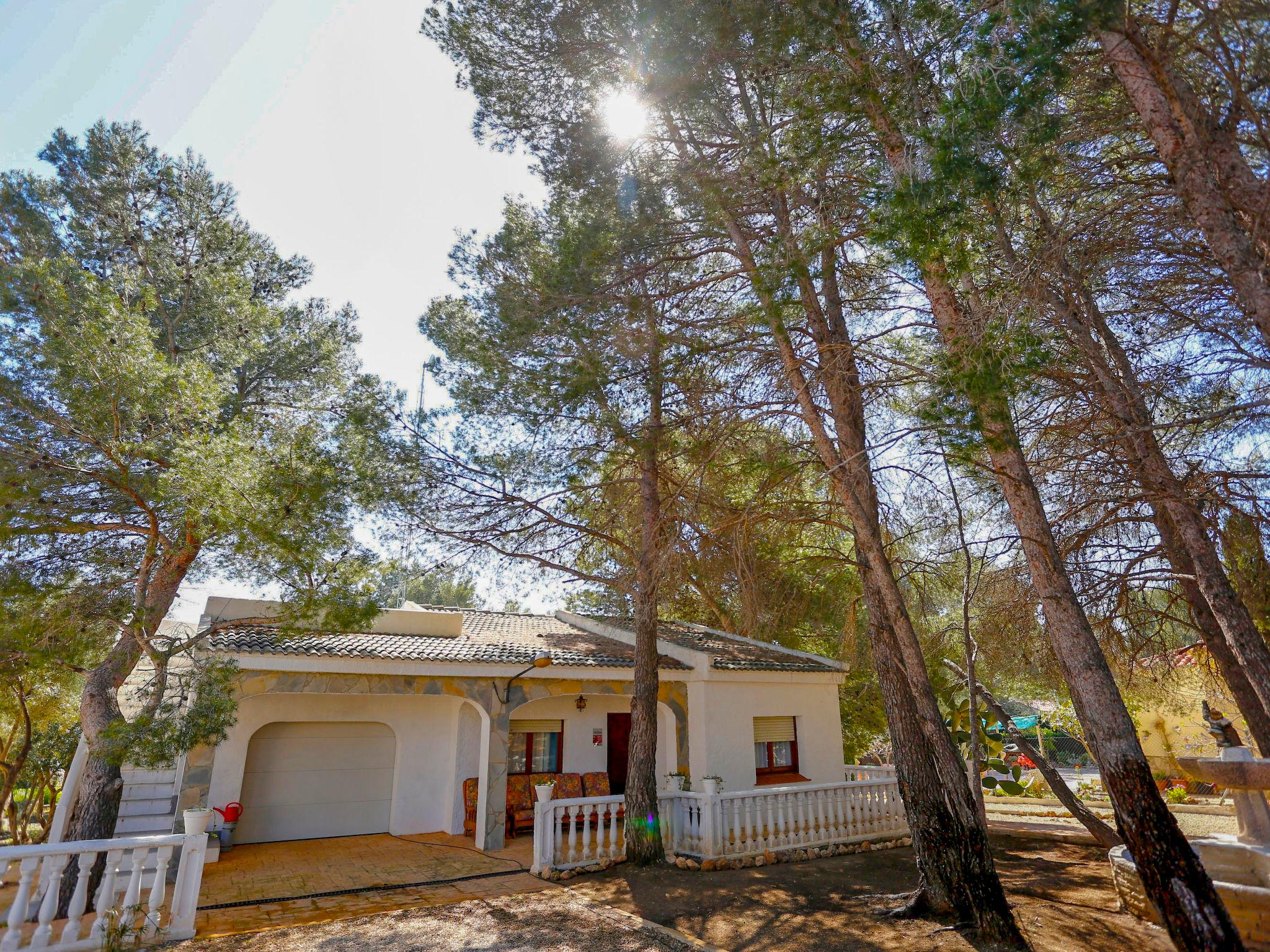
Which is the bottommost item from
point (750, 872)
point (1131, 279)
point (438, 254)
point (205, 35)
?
point (750, 872)

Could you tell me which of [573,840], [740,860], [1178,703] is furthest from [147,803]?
[1178,703]

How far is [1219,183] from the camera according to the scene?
5039 mm

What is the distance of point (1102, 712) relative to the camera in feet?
15.9

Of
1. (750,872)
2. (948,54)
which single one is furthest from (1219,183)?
(750,872)

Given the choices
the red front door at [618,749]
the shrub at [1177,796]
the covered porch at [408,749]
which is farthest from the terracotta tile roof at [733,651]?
the shrub at [1177,796]

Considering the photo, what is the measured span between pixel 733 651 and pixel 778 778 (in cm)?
243

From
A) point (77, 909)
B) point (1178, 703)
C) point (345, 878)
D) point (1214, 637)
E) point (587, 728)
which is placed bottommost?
point (345, 878)

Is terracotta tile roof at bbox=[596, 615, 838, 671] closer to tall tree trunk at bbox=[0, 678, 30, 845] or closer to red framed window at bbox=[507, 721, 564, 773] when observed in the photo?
red framed window at bbox=[507, 721, 564, 773]

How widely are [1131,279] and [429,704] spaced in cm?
1193

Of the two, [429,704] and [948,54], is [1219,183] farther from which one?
[429,704]

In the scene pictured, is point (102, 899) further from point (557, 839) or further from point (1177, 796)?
point (1177, 796)

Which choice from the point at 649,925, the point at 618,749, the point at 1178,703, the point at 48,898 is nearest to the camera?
the point at 48,898

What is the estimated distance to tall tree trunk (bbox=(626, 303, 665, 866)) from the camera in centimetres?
845

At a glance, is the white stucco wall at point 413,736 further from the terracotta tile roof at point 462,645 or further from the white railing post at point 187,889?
the white railing post at point 187,889
